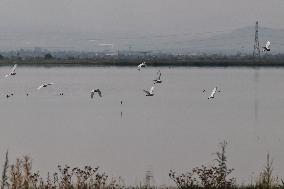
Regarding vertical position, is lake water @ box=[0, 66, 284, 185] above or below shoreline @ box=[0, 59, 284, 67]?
above

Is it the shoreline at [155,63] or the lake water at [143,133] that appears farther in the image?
the shoreline at [155,63]

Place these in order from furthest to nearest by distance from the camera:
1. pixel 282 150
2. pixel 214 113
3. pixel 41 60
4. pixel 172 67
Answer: pixel 41 60
pixel 172 67
pixel 214 113
pixel 282 150

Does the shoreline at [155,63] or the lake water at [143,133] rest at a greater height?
the lake water at [143,133]

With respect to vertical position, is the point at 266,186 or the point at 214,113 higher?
the point at 266,186

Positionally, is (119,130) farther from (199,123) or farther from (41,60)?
(41,60)

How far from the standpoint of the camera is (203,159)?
25875 millimetres

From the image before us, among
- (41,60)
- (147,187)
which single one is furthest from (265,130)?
(41,60)

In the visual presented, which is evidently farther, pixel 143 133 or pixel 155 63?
pixel 155 63

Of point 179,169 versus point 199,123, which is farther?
point 199,123

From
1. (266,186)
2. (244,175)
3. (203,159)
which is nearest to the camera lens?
(266,186)

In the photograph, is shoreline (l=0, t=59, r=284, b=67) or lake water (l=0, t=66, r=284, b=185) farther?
shoreline (l=0, t=59, r=284, b=67)

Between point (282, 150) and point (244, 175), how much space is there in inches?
255

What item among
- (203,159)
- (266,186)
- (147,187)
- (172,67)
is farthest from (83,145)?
(172,67)

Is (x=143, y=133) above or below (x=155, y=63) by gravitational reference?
above
